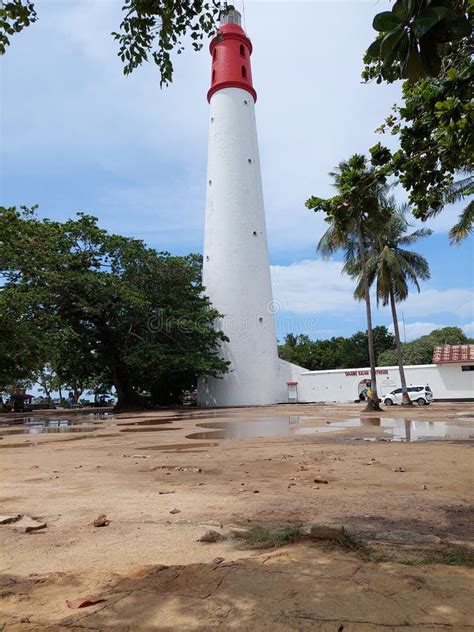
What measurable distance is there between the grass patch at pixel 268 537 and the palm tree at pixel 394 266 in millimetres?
25564

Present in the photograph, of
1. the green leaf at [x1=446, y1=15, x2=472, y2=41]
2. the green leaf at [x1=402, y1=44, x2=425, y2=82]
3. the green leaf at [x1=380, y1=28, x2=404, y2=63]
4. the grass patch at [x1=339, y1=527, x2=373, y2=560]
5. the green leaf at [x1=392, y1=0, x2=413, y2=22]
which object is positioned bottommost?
the grass patch at [x1=339, y1=527, x2=373, y2=560]

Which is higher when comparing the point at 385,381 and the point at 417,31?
the point at 417,31

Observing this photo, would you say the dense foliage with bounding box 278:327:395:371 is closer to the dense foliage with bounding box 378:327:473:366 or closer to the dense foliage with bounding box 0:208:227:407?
the dense foliage with bounding box 378:327:473:366

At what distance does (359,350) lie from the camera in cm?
5947

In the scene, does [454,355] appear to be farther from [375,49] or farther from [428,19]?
[428,19]

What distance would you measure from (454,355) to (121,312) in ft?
76.7

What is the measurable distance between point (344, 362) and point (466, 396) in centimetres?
2401

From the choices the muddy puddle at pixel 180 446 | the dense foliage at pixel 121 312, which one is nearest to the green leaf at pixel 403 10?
the muddy puddle at pixel 180 446

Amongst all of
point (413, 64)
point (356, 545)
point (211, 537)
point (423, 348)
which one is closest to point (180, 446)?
point (211, 537)

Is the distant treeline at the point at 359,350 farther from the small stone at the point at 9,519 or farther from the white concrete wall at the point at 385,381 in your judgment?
the small stone at the point at 9,519

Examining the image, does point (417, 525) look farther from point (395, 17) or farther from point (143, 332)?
point (143, 332)

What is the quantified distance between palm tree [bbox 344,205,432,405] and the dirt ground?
70.9 ft

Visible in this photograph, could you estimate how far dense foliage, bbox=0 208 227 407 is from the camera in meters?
27.3

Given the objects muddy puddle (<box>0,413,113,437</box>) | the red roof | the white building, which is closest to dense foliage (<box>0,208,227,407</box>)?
muddy puddle (<box>0,413,113,437</box>)
